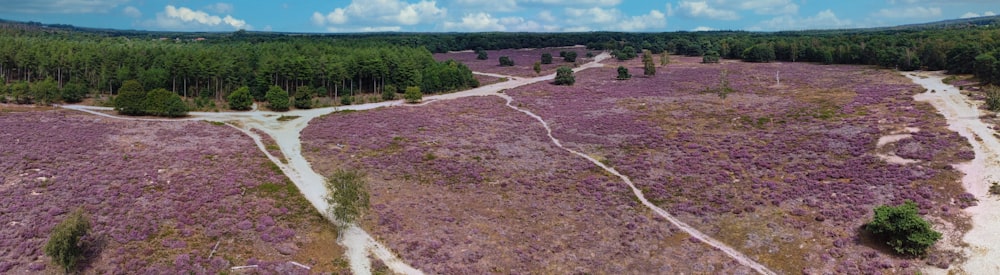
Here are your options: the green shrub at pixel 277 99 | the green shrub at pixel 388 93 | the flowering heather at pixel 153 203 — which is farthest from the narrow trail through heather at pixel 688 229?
the green shrub at pixel 388 93

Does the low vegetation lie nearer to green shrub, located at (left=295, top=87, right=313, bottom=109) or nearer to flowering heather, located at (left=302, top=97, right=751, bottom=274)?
green shrub, located at (left=295, top=87, right=313, bottom=109)

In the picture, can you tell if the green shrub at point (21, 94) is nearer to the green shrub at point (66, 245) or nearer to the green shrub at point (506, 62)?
the green shrub at point (66, 245)

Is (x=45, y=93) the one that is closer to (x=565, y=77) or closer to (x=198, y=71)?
(x=198, y=71)

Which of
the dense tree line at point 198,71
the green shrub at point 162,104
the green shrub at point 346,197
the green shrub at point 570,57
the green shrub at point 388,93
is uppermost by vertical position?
the green shrub at point 570,57

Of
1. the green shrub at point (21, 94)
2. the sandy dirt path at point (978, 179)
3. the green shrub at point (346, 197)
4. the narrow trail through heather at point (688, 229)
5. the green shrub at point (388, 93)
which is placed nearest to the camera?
the sandy dirt path at point (978, 179)

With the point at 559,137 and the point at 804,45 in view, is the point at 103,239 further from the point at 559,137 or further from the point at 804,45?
the point at 804,45

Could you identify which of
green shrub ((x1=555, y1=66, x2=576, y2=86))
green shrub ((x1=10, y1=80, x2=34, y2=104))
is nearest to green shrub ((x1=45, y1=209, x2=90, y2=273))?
green shrub ((x1=10, y1=80, x2=34, y2=104))

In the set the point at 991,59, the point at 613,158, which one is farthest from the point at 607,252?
the point at 991,59
